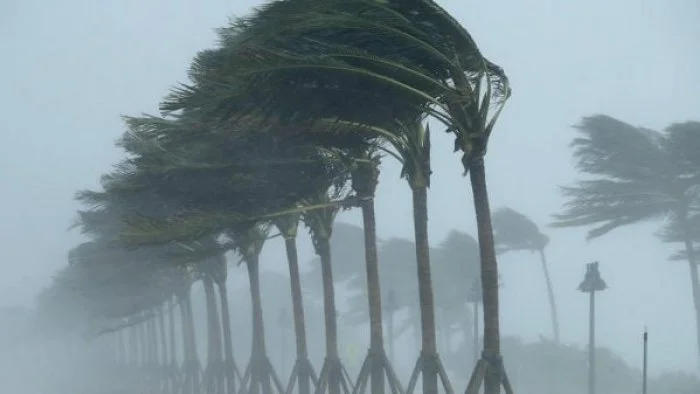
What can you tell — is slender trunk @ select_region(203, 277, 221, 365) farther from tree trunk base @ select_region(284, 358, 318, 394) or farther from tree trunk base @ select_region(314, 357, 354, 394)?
tree trunk base @ select_region(314, 357, 354, 394)

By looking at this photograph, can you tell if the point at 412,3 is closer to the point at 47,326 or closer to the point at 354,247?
the point at 354,247

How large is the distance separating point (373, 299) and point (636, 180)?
87.8ft

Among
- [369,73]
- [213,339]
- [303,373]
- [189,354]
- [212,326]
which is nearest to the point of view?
[369,73]

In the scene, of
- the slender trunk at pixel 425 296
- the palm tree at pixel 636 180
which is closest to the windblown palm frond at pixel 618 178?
the palm tree at pixel 636 180

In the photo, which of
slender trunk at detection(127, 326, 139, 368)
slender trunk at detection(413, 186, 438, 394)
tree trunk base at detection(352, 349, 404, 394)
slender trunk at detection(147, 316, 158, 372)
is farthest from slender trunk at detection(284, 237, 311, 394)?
slender trunk at detection(127, 326, 139, 368)

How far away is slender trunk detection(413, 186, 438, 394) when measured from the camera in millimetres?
19328

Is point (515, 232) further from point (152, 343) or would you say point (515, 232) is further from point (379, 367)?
point (379, 367)

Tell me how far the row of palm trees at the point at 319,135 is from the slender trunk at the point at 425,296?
2 centimetres

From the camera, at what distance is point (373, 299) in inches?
900

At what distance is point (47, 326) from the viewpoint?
112 meters

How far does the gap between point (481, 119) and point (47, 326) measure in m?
103

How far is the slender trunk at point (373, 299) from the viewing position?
2228 centimetres

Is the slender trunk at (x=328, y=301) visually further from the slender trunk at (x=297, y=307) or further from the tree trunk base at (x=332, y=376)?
the slender trunk at (x=297, y=307)

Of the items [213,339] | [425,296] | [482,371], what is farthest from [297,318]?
[213,339]
